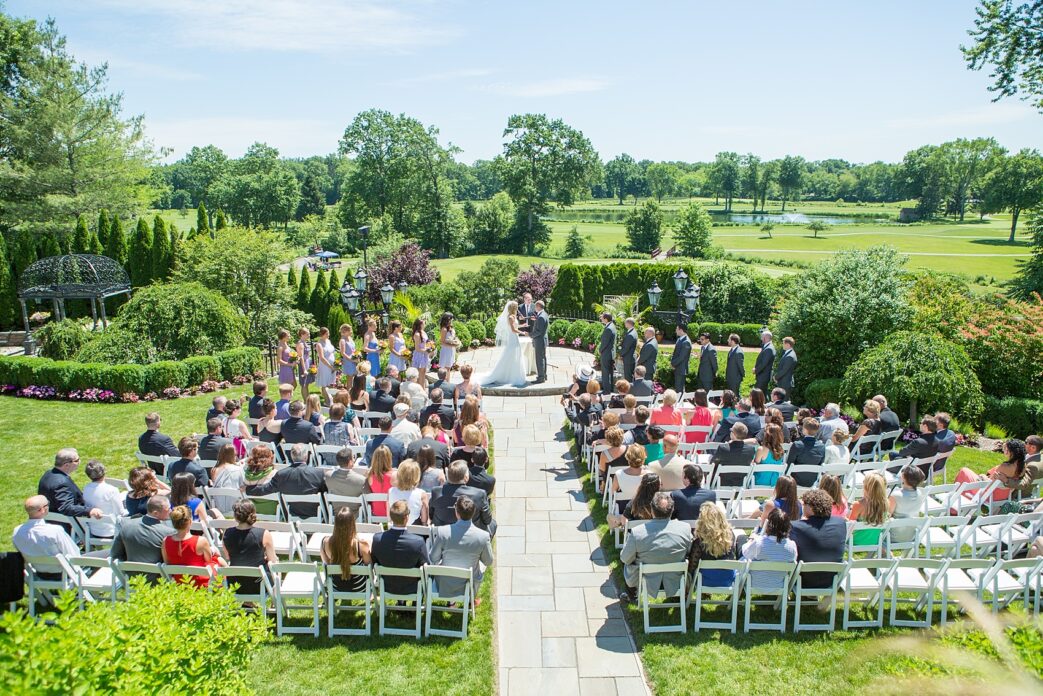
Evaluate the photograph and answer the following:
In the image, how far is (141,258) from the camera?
27719 millimetres

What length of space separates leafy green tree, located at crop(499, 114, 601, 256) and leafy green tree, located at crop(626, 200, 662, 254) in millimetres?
7237

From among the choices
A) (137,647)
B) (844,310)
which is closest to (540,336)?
(844,310)

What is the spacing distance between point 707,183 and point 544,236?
78.4 m

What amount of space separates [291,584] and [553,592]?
2823 mm

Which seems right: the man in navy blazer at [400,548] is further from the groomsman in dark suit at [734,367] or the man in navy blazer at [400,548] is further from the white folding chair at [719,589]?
the groomsman in dark suit at [734,367]

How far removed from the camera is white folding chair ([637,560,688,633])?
6367 mm

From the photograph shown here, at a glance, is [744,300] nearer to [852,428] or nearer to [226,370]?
[852,428]

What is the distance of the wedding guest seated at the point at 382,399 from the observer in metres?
11.2

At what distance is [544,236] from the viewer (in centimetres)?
6184

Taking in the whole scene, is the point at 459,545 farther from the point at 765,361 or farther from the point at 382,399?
the point at 765,361

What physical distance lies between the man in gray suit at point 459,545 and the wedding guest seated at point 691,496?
83.0 inches

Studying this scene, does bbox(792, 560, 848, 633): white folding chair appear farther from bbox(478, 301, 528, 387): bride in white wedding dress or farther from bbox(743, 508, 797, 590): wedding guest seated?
bbox(478, 301, 528, 387): bride in white wedding dress

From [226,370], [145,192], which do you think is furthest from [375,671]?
[145,192]

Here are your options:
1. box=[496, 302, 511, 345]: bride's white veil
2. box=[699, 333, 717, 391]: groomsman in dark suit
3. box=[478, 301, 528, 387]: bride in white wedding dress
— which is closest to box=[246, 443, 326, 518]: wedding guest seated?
box=[478, 301, 528, 387]: bride in white wedding dress
